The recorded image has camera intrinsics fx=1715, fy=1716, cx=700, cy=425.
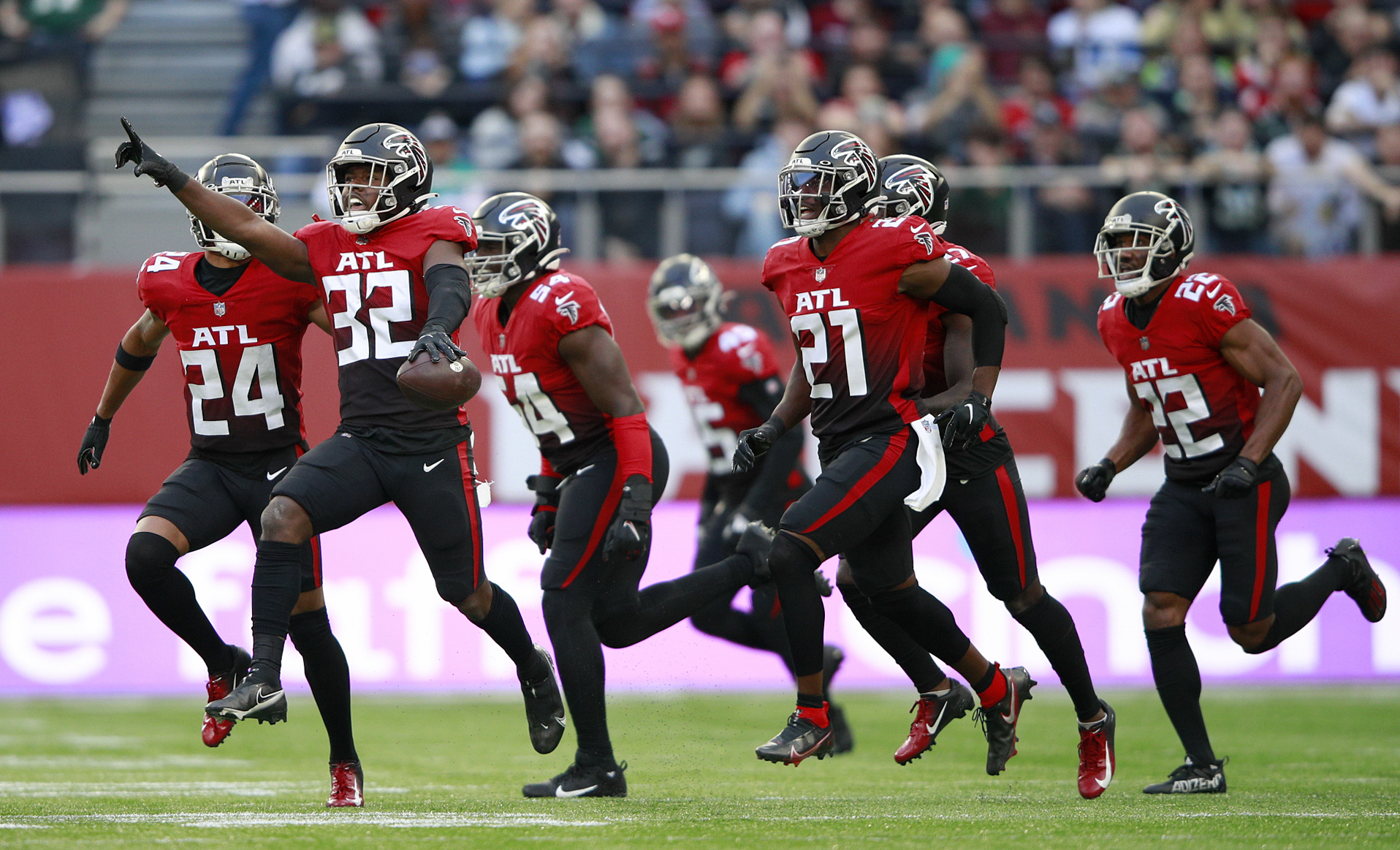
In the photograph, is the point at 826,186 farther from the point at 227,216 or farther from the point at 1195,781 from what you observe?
the point at 1195,781

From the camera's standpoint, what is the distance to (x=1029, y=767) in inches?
271

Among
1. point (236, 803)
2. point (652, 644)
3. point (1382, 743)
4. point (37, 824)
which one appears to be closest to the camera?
point (37, 824)

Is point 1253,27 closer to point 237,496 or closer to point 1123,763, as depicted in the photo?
point 1123,763

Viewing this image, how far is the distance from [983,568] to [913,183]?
56.5 inches

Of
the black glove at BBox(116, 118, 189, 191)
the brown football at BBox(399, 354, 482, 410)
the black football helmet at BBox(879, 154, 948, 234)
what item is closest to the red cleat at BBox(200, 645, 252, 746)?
the brown football at BBox(399, 354, 482, 410)

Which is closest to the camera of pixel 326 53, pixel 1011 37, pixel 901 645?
pixel 901 645

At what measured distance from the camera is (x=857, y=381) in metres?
5.55

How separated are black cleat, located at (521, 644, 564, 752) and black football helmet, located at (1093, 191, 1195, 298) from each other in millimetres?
2446

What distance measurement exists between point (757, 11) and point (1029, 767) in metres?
7.32

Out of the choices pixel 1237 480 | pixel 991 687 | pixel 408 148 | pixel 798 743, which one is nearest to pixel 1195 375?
pixel 1237 480

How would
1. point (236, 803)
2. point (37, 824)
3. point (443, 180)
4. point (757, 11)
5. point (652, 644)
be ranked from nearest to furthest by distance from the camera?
point (37, 824)
point (236, 803)
point (652, 644)
point (443, 180)
point (757, 11)

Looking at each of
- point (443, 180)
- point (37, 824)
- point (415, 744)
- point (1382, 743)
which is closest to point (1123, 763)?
point (1382, 743)

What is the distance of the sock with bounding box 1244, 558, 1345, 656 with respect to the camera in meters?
6.30

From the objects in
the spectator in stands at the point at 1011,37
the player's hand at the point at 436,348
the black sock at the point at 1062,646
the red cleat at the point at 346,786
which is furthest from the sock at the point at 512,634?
the spectator in stands at the point at 1011,37
